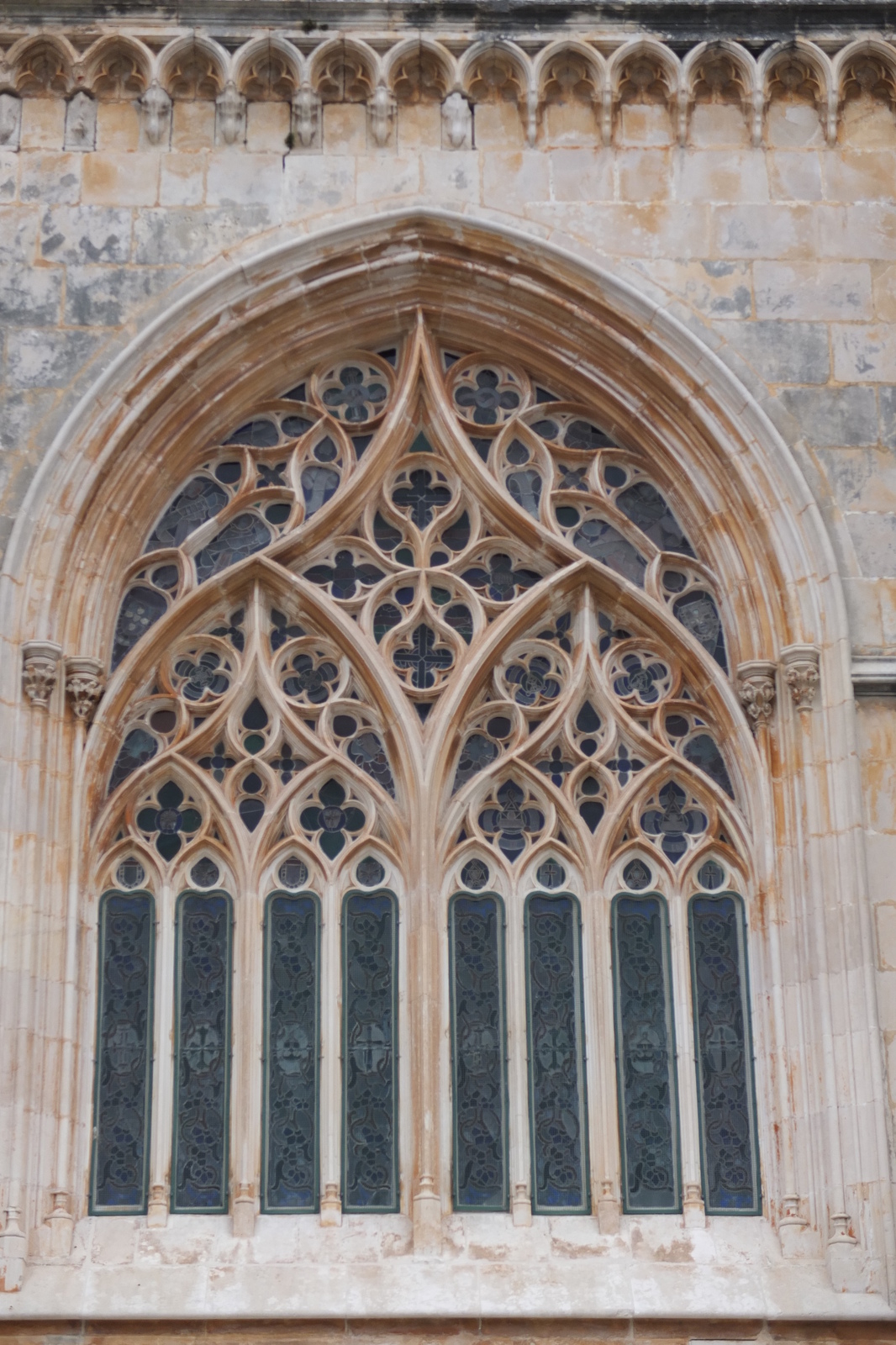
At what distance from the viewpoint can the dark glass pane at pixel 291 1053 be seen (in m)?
13.1

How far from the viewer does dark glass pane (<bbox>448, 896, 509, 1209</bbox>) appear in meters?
13.1

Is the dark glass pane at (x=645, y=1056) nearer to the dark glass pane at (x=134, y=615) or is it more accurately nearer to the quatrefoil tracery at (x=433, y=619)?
the quatrefoil tracery at (x=433, y=619)

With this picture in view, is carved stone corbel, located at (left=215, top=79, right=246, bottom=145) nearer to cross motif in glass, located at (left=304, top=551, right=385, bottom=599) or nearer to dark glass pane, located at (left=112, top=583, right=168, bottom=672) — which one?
cross motif in glass, located at (left=304, top=551, right=385, bottom=599)

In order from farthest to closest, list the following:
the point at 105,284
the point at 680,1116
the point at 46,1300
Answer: the point at 105,284 < the point at 680,1116 < the point at 46,1300

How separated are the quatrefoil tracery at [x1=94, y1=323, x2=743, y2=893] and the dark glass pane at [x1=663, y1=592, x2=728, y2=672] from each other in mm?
14

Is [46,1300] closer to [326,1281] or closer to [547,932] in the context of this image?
[326,1281]

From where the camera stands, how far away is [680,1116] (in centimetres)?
1320

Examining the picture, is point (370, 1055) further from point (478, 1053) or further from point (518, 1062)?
point (518, 1062)

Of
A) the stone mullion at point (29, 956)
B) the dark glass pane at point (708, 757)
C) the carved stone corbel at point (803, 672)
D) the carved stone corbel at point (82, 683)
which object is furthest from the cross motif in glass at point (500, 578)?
the stone mullion at point (29, 956)

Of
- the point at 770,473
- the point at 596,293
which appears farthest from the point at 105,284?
the point at 770,473

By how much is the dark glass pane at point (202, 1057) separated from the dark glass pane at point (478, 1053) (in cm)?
126

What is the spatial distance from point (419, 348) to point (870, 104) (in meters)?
3.16

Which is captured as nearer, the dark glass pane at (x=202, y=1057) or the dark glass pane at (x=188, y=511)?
the dark glass pane at (x=202, y=1057)

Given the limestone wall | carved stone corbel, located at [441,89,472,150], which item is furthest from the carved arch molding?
carved stone corbel, located at [441,89,472,150]
